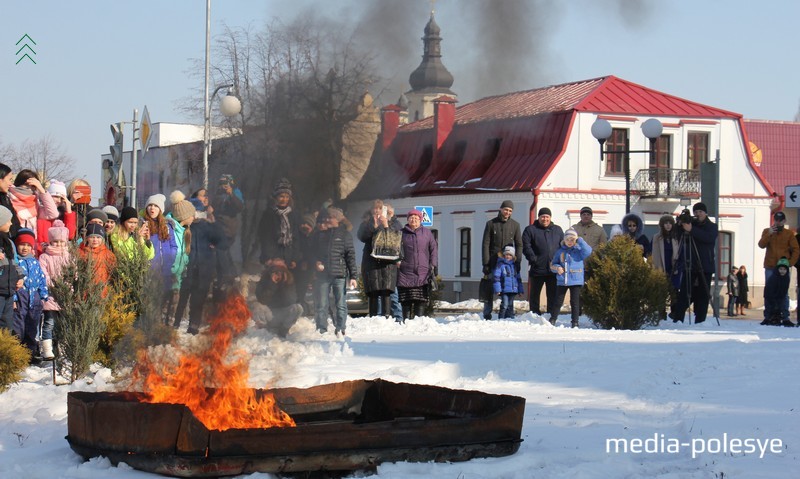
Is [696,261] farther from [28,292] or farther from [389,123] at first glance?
[28,292]

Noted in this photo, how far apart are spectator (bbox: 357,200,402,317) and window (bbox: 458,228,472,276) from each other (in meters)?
23.8

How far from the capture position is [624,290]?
17609 mm

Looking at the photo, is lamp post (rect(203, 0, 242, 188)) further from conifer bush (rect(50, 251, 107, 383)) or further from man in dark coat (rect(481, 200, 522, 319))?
man in dark coat (rect(481, 200, 522, 319))

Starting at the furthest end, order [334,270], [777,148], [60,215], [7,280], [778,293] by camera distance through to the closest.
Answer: [777,148] < [778,293] < [334,270] < [60,215] < [7,280]

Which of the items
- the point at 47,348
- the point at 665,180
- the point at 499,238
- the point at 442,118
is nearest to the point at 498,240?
the point at 499,238

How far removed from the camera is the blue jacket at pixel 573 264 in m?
17.8

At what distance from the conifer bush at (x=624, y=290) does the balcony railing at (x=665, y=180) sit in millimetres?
23606

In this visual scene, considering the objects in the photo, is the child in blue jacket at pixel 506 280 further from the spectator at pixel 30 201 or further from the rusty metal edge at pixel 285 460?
the rusty metal edge at pixel 285 460

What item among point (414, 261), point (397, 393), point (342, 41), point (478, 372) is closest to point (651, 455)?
point (397, 393)

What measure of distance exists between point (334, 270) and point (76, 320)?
17.8 feet

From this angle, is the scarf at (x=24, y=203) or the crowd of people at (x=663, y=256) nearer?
the scarf at (x=24, y=203)

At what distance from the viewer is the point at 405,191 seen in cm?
1586

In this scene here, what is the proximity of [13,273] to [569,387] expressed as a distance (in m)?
5.55

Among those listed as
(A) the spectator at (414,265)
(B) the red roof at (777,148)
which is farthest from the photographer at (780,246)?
(B) the red roof at (777,148)
